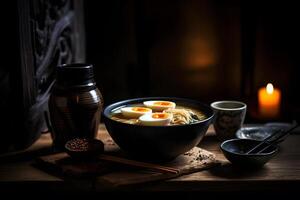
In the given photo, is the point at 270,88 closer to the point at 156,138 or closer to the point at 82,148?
the point at 156,138

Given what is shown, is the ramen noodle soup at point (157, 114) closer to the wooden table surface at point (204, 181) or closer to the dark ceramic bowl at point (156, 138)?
the dark ceramic bowl at point (156, 138)

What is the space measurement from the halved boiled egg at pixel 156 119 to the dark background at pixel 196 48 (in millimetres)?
1261

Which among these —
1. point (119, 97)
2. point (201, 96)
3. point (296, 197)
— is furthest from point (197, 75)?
point (296, 197)

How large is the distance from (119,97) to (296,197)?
5.34ft

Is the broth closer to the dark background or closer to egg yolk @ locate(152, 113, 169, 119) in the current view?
egg yolk @ locate(152, 113, 169, 119)

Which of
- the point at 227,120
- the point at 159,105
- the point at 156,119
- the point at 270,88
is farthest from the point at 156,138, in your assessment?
the point at 270,88

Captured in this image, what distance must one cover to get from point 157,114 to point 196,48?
4.34 ft

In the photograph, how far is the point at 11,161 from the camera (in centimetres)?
197

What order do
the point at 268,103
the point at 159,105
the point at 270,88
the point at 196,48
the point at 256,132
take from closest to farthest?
the point at 159,105 < the point at 256,132 < the point at 270,88 < the point at 268,103 < the point at 196,48

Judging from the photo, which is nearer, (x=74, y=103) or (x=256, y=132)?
(x=74, y=103)

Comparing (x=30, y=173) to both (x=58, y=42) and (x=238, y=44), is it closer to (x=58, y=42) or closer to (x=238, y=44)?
(x=58, y=42)

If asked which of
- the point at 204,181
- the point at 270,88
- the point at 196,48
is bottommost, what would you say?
the point at 204,181

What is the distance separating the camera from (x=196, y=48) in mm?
3123

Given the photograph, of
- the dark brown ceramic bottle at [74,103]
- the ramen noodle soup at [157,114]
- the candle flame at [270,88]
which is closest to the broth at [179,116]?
the ramen noodle soup at [157,114]
